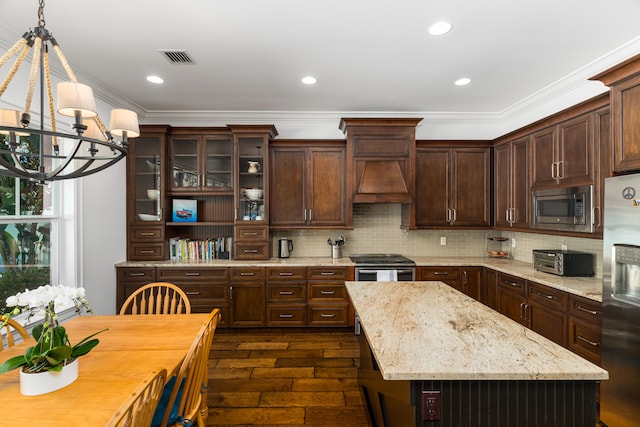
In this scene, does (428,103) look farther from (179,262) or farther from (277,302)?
(179,262)

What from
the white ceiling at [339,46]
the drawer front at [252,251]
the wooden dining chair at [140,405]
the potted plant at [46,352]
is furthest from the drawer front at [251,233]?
the wooden dining chair at [140,405]

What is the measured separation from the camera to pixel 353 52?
282 centimetres

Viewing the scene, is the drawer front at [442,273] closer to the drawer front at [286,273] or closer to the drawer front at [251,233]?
the drawer front at [286,273]

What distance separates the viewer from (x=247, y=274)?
4035 mm

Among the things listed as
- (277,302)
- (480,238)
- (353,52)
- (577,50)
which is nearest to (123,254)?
(277,302)

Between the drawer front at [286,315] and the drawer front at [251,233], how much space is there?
34.2 inches

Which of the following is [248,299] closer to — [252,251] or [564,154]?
[252,251]

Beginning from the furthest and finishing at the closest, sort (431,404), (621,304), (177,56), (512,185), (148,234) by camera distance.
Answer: (148,234), (512,185), (177,56), (621,304), (431,404)

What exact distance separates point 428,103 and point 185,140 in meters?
3.18

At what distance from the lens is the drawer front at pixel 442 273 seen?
409cm

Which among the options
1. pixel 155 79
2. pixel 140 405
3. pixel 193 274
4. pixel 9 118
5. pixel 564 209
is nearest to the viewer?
pixel 140 405

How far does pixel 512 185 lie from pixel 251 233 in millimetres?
3263

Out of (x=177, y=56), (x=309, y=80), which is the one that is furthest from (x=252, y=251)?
(x=177, y=56)

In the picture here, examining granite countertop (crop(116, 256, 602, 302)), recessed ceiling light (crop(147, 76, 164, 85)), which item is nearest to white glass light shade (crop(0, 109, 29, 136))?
recessed ceiling light (crop(147, 76, 164, 85))
